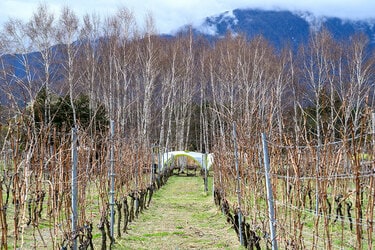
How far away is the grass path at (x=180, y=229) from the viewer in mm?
5836

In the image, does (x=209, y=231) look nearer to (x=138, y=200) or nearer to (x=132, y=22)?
(x=138, y=200)

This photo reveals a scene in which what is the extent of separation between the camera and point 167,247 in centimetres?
571

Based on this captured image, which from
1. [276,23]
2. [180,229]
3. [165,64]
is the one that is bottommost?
[180,229]

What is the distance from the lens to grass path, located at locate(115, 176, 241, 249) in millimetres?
5836

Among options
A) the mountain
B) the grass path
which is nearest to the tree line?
the grass path

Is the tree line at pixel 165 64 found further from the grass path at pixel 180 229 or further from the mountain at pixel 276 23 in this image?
the mountain at pixel 276 23

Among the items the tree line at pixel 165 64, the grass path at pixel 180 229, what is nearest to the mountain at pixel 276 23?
the tree line at pixel 165 64

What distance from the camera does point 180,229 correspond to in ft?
22.8

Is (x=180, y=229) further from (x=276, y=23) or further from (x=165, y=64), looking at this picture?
(x=276, y=23)

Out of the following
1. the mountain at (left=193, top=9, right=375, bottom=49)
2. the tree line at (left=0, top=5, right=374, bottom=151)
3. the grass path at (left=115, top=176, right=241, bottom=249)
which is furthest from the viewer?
the mountain at (left=193, top=9, right=375, bottom=49)

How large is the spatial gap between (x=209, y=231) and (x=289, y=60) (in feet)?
61.6

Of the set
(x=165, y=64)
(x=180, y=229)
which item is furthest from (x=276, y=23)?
(x=180, y=229)

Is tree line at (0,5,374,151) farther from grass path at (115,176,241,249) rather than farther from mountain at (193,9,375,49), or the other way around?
mountain at (193,9,375,49)

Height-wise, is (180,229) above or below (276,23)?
below
